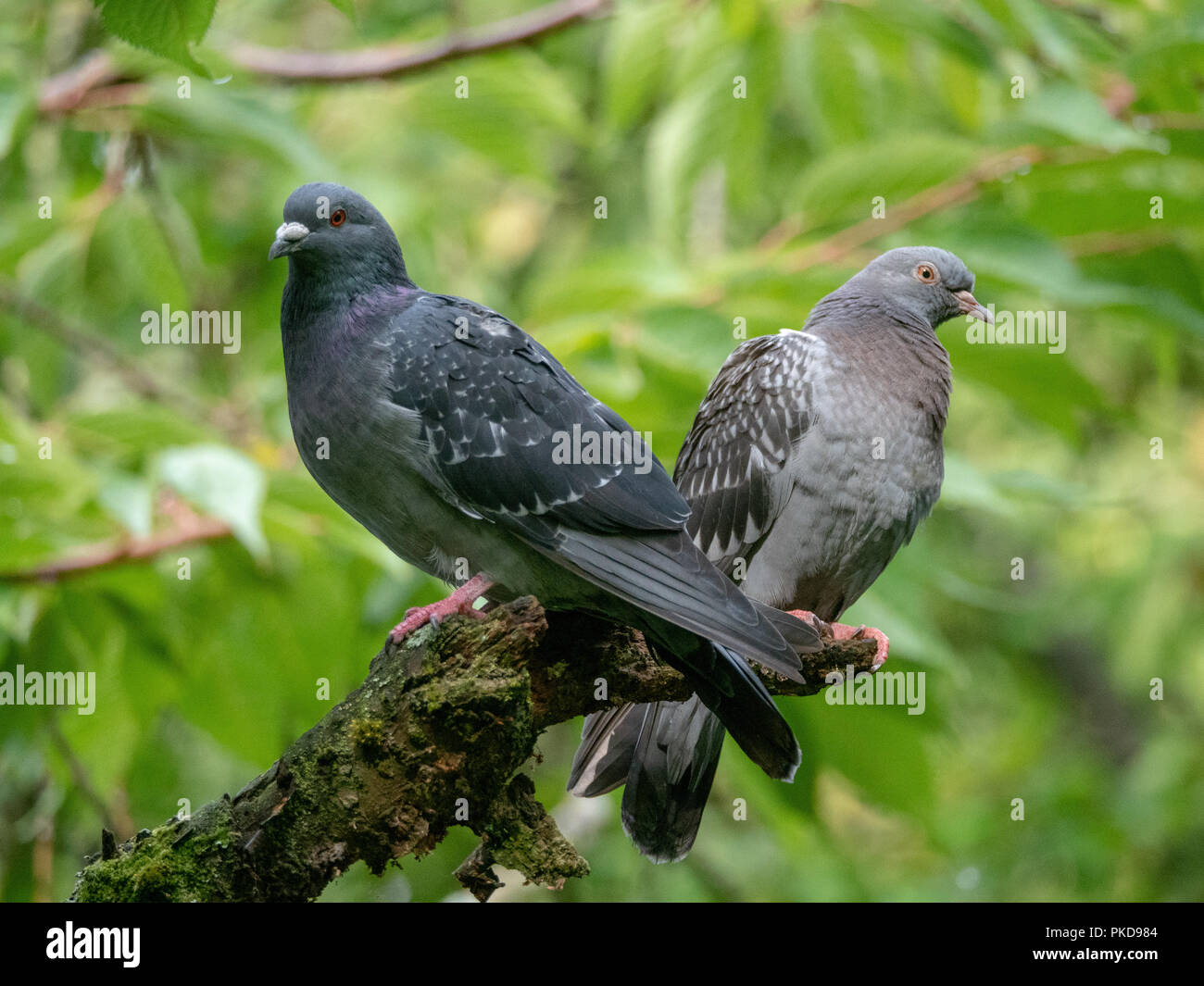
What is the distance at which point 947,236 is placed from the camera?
586 centimetres

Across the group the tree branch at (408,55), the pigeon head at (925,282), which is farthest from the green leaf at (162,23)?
the tree branch at (408,55)

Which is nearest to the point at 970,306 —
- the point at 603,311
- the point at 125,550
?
the point at 603,311

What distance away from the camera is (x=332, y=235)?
3.74 m

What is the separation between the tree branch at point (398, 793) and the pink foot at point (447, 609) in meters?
0.07

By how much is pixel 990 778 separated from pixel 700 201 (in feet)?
29.5

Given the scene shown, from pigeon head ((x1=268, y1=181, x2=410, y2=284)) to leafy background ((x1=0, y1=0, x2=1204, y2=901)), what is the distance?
0.58m

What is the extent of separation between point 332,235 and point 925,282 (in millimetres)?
2133

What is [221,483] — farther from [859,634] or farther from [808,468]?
[859,634]

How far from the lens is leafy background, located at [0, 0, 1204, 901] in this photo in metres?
5.86

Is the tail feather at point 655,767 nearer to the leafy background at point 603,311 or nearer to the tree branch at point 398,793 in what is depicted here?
the tree branch at point 398,793

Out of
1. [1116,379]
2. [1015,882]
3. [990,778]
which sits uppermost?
[1116,379]

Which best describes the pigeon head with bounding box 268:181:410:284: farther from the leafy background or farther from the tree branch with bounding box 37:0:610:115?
the tree branch with bounding box 37:0:610:115
